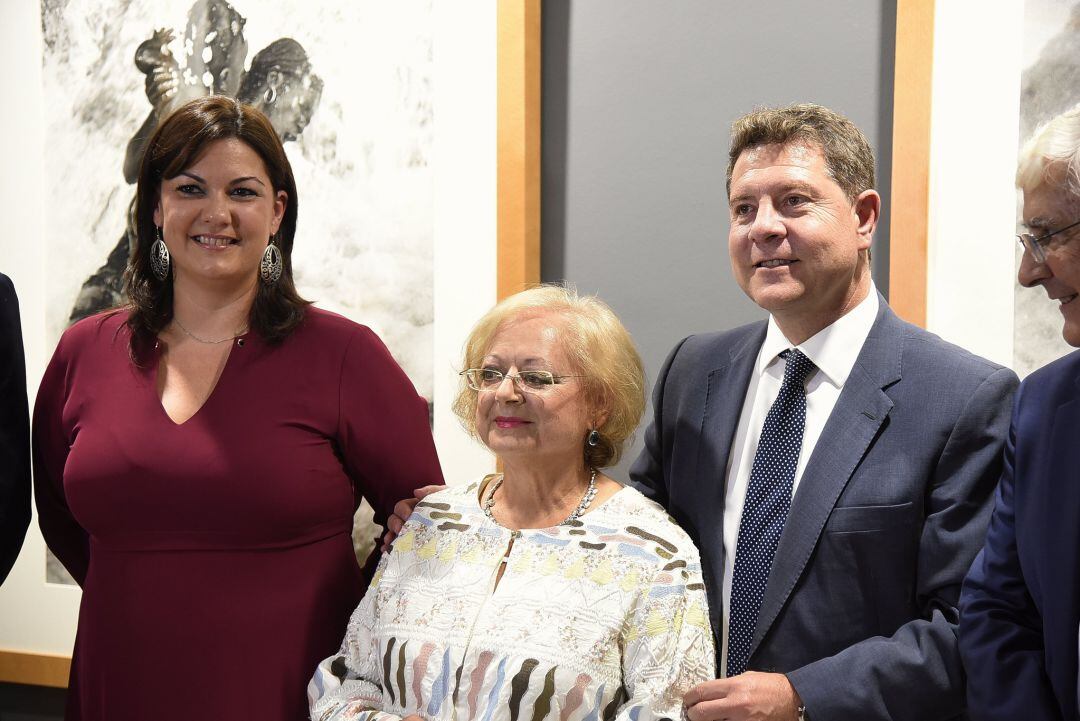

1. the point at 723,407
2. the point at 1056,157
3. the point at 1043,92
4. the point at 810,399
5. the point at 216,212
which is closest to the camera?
the point at 1056,157

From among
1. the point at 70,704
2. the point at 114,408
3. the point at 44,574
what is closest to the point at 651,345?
the point at 114,408

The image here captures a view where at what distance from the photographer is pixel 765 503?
1.83 meters

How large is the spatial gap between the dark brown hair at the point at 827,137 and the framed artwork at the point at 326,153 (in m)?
0.88

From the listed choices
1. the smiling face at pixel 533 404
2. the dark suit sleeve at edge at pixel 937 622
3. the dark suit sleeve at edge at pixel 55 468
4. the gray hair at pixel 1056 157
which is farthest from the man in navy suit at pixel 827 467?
the dark suit sleeve at edge at pixel 55 468

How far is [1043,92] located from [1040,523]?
43.8 inches

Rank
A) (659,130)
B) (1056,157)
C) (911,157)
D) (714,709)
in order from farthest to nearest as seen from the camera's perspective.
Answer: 1. (659,130)
2. (911,157)
3. (714,709)
4. (1056,157)

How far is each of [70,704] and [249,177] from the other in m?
1.13

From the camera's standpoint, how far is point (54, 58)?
9.90 ft

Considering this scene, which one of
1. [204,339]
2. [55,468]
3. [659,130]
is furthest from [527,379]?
[55,468]

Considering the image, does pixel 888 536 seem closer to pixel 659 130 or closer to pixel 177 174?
pixel 659 130

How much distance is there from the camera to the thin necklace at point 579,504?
1.89 metres

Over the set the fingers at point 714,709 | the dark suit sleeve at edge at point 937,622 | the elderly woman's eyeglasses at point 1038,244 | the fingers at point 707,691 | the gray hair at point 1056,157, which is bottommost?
the fingers at point 714,709

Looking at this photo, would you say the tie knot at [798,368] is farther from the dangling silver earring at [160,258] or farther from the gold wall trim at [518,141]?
the dangling silver earring at [160,258]

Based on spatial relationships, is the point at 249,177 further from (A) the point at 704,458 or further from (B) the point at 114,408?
(A) the point at 704,458
